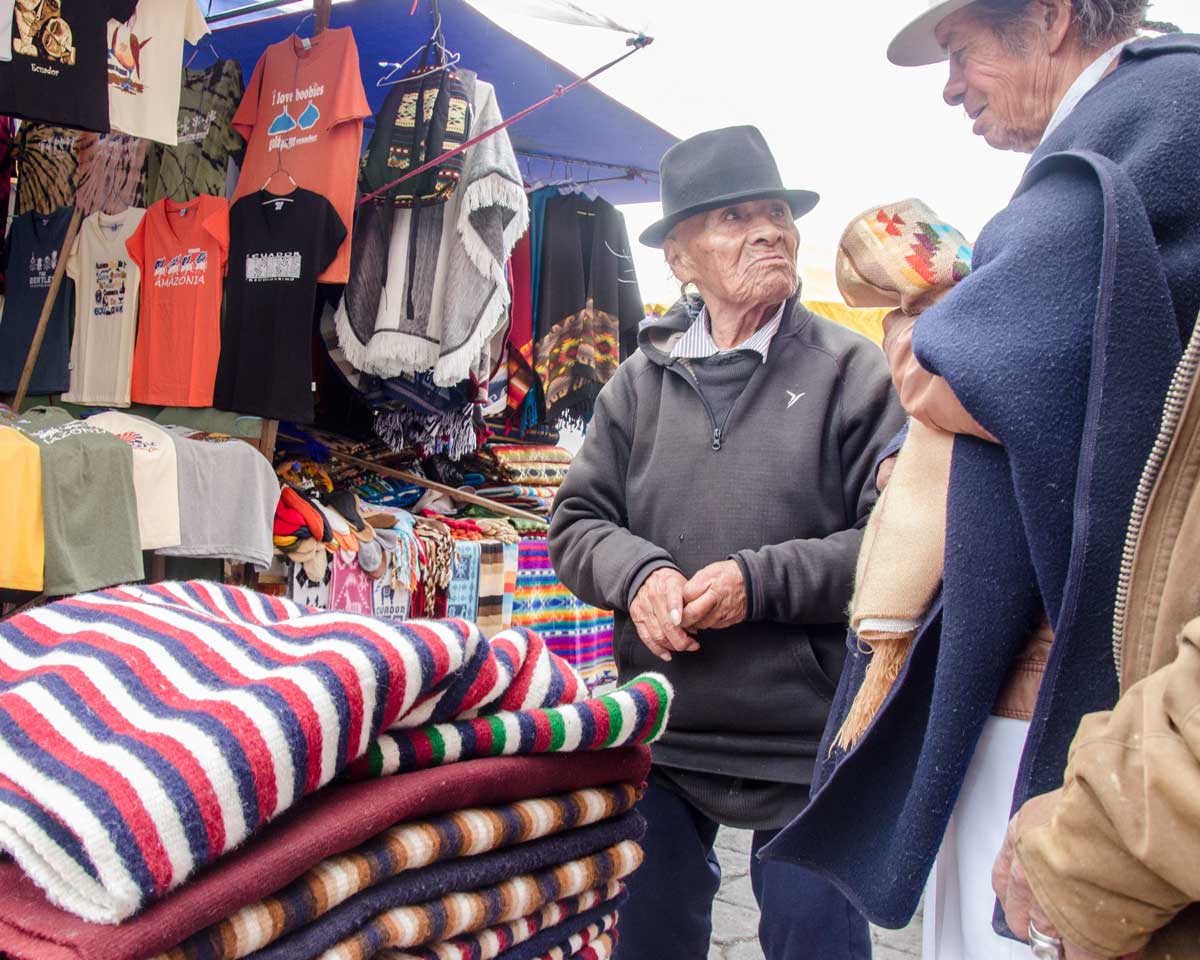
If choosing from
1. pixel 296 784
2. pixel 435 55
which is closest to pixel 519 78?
pixel 435 55

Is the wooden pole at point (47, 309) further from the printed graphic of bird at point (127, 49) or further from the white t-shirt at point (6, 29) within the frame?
the white t-shirt at point (6, 29)

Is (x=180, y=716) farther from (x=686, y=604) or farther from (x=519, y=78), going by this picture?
(x=519, y=78)

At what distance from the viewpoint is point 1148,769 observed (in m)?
0.70

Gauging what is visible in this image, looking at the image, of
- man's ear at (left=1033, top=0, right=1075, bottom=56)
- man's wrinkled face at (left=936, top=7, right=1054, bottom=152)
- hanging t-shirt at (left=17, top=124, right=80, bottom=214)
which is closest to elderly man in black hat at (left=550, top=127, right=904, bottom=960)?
man's wrinkled face at (left=936, top=7, right=1054, bottom=152)

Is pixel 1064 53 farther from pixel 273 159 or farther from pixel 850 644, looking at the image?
pixel 273 159

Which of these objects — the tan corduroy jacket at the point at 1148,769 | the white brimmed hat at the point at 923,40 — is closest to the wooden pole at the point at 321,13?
the white brimmed hat at the point at 923,40

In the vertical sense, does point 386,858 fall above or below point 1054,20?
below

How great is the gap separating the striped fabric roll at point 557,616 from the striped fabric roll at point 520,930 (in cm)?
383

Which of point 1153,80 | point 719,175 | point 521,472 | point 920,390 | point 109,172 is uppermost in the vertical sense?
point 109,172

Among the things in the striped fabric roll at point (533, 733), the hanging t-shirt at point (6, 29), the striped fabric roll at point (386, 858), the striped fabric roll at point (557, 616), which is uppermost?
the hanging t-shirt at point (6, 29)

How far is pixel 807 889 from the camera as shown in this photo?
1799mm

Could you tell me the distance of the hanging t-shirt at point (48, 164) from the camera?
14.9 ft

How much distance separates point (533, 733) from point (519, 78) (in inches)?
175

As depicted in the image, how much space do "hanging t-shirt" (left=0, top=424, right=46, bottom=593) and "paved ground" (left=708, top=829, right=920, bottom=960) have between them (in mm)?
2469
